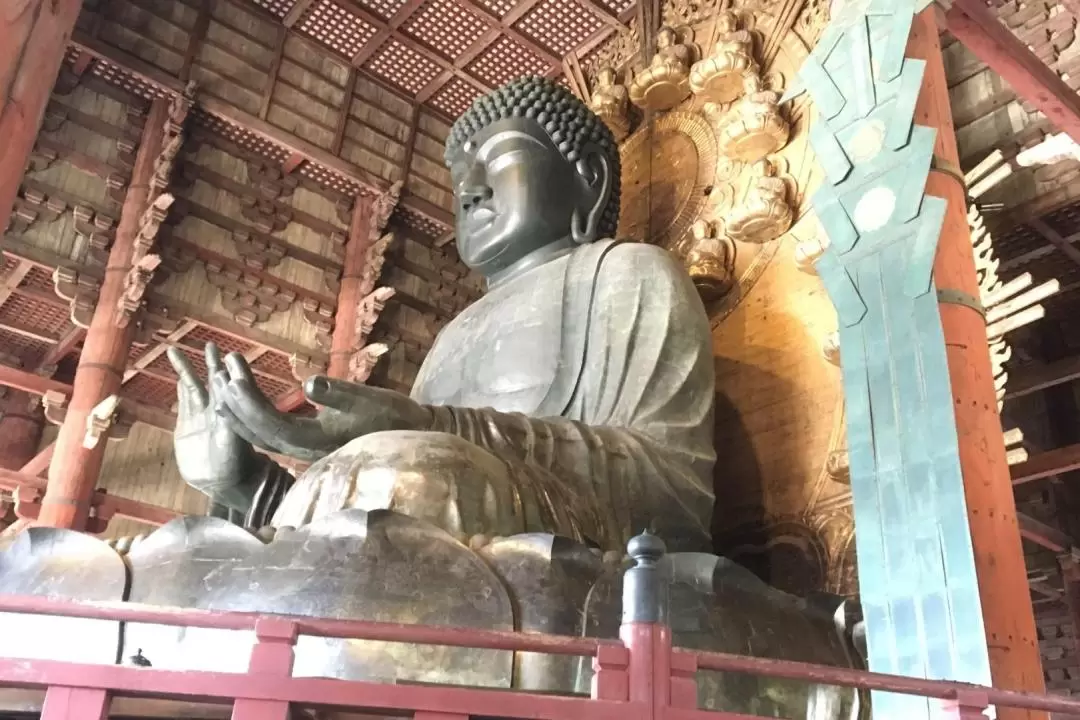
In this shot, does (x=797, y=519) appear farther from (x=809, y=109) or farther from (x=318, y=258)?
(x=318, y=258)

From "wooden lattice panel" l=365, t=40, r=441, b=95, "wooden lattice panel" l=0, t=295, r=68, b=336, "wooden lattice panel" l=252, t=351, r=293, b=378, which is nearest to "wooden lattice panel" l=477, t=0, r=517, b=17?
"wooden lattice panel" l=365, t=40, r=441, b=95

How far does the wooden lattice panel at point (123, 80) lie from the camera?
6.19 metres

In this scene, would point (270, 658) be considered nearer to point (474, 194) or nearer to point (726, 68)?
point (474, 194)

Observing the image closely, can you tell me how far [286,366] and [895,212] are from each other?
18.5 ft

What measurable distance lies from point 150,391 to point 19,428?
0.94 metres

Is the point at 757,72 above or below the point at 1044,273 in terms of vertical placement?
above

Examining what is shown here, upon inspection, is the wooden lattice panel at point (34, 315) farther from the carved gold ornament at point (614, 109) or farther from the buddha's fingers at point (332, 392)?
the buddha's fingers at point (332, 392)

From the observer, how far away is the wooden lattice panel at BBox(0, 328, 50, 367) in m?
7.14

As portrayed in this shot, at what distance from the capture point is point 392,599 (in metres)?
1.81

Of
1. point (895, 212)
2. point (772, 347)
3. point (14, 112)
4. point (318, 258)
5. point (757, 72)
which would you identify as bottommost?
point (14, 112)

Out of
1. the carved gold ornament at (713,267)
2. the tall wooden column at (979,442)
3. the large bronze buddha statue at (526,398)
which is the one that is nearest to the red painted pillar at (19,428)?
the large bronze buddha statue at (526,398)

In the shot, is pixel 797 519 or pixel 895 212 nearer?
pixel 895 212

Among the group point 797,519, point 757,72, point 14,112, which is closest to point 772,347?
point 797,519

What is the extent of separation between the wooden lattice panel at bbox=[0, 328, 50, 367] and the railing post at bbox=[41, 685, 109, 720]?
6.60 m
